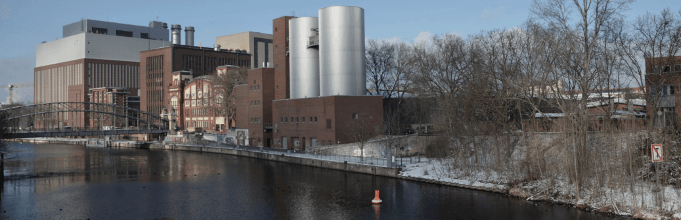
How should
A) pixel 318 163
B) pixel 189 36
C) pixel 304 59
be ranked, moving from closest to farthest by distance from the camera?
pixel 318 163, pixel 304 59, pixel 189 36

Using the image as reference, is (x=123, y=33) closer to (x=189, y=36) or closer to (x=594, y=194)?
(x=189, y=36)

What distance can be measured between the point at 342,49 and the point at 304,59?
23.0 feet

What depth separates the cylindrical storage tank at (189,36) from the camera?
14988 cm

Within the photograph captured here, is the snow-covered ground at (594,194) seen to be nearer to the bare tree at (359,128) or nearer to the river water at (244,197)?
the river water at (244,197)

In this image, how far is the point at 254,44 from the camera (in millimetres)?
152500

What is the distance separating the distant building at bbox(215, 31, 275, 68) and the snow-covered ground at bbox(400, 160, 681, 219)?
11935 centimetres

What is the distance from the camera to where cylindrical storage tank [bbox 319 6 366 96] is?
57625 millimetres

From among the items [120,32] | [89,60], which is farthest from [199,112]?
[120,32]

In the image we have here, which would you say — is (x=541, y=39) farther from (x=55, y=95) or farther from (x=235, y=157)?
(x=55, y=95)

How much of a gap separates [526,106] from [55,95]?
6164 inches

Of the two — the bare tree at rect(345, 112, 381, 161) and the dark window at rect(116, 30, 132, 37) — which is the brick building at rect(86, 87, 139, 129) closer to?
the dark window at rect(116, 30, 132, 37)

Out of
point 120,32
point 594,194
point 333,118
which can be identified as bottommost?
point 594,194

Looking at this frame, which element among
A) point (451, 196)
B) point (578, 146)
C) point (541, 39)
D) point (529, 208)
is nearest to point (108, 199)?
point (451, 196)

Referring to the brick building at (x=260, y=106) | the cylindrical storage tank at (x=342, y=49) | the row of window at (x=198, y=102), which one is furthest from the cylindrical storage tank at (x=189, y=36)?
the cylindrical storage tank at (x=342, y=49)
